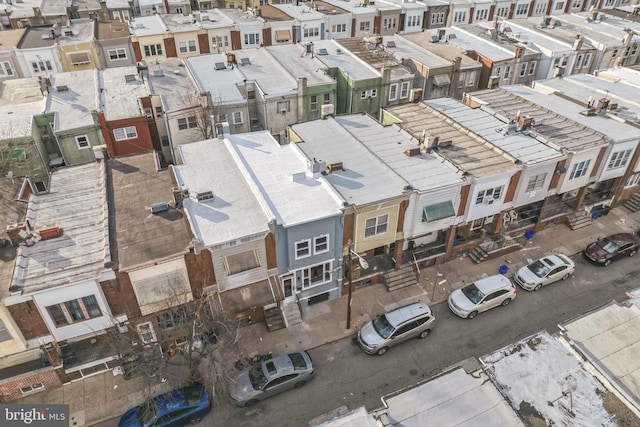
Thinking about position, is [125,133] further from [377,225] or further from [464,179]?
[464,179]

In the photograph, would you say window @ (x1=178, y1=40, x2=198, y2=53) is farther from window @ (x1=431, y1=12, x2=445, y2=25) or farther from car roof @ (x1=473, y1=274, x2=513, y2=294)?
car roof @ (x1=473, y1=274, x2=513, y2=294)

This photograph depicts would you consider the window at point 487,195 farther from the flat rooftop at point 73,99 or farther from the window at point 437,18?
the window at point 437,18

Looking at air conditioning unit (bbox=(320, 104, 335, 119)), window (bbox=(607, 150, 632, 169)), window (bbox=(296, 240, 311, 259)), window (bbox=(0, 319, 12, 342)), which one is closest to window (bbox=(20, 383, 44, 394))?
window (bbox=(0, 319, 12, 342))

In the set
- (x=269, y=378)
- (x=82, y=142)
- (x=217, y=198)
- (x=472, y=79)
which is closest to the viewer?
(x=269, y=378)

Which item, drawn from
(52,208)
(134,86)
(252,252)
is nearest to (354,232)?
(252,252)

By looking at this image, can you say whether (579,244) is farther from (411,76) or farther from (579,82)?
(411,76)

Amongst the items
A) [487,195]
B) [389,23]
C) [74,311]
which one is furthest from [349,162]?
[389,23]

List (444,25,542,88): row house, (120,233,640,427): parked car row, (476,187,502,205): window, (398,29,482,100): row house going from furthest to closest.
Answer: (444,25,542,88): row house → (398,29,482,100): row house → (476,187,502,205): window → (120,233,640,427): parked car row
